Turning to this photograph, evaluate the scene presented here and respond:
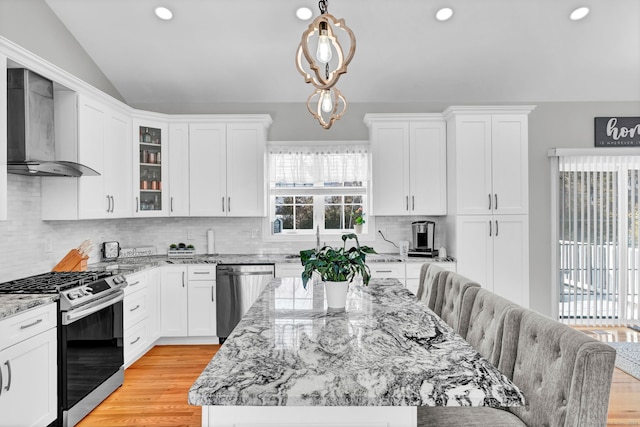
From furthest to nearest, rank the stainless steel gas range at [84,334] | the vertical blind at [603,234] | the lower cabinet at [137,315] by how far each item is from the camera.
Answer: the vertical blind at [603,234] → the lower cabinet at [137,315] → the stainless steel gas range at [84,334]

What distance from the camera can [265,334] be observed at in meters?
1.66

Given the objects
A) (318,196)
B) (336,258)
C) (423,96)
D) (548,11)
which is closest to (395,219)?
(318,196)

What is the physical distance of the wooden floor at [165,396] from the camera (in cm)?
283

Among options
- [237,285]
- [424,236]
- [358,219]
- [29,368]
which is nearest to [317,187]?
[358,219]

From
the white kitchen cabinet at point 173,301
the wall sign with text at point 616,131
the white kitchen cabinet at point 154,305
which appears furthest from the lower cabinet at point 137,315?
the wall sign with text at point 616,131

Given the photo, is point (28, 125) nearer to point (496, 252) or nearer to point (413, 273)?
point (413, 273)

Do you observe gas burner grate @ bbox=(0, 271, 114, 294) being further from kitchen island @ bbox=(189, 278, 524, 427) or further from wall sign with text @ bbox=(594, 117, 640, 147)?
wall sign with text @ bbox=(594, 117, 640, 147)

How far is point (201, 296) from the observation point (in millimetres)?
4363

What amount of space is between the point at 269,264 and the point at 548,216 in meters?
3.36

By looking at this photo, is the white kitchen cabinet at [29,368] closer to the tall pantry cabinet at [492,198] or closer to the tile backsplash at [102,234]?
the tile backsplash at [102,234]

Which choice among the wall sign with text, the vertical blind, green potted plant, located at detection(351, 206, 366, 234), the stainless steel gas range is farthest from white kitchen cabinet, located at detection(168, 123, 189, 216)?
the wall sign with text

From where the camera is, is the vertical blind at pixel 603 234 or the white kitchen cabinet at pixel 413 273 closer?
the white kitchen cabinet at pixel 413 273

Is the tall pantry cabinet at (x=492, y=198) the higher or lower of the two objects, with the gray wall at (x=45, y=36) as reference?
lower

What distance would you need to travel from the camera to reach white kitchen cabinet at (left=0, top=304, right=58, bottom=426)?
7.20 feet
